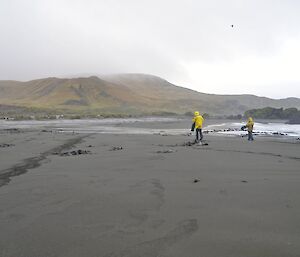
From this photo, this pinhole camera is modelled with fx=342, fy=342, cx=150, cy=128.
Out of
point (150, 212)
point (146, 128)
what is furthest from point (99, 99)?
point (150, 212)

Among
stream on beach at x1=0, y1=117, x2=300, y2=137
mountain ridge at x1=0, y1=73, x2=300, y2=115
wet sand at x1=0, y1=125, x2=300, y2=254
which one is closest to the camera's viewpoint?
wet sand at x1=0, y1=125, x2=300, y2=254

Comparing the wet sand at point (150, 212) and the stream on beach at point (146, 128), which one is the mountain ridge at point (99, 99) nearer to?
the stream on beach at point (146, 128)

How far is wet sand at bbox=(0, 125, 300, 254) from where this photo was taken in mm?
3512

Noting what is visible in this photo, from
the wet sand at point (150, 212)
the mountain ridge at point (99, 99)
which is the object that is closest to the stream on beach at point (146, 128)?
the wet sand at point (150, 212)

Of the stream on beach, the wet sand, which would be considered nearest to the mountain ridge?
the stream on beach

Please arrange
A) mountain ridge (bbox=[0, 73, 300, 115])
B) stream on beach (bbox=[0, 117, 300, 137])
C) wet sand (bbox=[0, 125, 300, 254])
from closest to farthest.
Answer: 1. wet sand (bbox=[0, 125, 300, 254])
2. stream on beach (bbox=[0, 117, 300, 137])
3. mountain ridge (bbox=[0, 73, 300, 115])

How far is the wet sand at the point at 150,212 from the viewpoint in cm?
351

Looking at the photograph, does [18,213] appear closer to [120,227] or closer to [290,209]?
[120,227]

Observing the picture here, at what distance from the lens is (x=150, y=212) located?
183 inches

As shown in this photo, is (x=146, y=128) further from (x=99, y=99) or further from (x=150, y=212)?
(x=99, y=99)

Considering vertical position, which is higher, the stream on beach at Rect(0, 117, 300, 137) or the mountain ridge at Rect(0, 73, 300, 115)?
the mountain ridge at Rect(0, 73, 300, 115)

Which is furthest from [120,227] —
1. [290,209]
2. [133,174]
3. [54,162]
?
[54,162]

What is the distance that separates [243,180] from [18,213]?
414 cm

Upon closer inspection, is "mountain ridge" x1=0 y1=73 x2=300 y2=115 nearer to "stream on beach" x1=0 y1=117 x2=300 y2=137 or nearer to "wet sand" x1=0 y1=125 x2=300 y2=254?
"stream on beach" x1=0 y1=117 x2=300 y2=137
